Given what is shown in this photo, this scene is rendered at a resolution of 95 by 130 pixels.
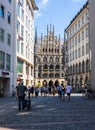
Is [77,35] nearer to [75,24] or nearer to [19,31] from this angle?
[75,24]

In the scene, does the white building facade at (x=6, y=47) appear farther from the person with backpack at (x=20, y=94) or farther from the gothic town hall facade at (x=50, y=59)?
the gothic town hall facade at (x=50, y=59)

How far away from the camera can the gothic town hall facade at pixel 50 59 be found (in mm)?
114750

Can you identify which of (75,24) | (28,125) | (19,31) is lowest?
(28,125)

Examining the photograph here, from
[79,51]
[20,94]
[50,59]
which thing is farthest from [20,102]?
[50,59]

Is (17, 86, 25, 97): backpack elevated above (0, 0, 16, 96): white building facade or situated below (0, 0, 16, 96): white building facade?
below

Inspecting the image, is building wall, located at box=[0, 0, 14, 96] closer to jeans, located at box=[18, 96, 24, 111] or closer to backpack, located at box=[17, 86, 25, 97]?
jeans, located at box=[18, 96, 24, 111]

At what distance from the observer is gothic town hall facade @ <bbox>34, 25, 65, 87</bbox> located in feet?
376

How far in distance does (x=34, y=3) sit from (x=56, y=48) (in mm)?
46274

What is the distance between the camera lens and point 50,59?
116250mm

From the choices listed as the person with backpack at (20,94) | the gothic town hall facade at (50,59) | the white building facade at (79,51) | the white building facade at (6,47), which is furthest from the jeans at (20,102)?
the gothic town hall facade at (50,59)

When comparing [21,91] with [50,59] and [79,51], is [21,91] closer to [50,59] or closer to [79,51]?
[79,51]

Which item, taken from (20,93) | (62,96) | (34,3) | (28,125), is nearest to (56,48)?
(34,3)

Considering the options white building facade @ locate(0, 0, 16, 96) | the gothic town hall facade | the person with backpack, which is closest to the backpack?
the person with backpack

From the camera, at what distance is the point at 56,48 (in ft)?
380
